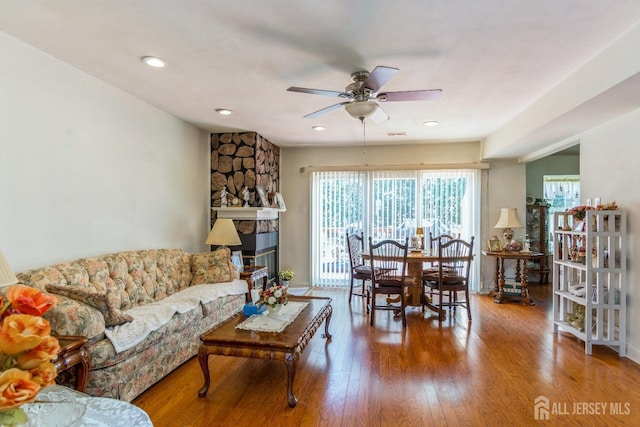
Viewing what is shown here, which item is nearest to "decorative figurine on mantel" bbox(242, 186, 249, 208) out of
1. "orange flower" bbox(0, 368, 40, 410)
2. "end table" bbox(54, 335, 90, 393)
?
"end table" bbox(54, 335, 90, 393)

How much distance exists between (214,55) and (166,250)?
2.21m

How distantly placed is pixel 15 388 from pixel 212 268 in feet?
10.8

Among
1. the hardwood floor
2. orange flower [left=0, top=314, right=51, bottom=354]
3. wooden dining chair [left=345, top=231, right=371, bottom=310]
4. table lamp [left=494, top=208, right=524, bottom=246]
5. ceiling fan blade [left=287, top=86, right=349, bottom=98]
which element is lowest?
the hardwood floor

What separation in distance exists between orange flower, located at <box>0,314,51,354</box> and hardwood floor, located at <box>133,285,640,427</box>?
1724mm

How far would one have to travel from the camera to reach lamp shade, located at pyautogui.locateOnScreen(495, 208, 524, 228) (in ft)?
17.4

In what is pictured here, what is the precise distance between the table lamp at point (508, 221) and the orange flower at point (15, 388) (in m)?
5.75

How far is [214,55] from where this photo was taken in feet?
8.46

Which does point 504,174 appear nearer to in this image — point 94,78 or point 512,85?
point 512,85

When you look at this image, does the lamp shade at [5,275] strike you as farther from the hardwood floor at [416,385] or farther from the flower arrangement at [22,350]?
the hardwood floor at [416,385]

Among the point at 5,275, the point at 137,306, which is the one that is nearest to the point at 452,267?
the point at 137,306

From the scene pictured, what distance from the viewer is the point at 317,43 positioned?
2.38m

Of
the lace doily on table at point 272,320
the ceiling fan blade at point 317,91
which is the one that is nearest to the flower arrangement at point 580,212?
the ceiling fan blade at point 317,91

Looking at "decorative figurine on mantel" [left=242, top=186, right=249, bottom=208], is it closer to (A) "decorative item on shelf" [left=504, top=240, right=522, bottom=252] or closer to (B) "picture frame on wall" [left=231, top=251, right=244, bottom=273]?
(B) "picture frame on wall" [left=231, top=251, right=244, bottom=273]

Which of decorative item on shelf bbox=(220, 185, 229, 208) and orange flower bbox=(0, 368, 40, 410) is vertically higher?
decorative item on shelf bbox=(220, 185, 229, 208)
